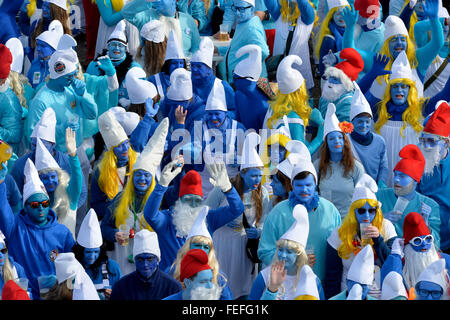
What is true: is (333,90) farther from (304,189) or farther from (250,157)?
(304,189)

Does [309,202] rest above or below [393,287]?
above

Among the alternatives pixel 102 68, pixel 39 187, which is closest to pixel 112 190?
pixel 39 187

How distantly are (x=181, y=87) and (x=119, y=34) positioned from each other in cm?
116

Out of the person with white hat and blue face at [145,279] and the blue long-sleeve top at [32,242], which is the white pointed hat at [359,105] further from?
the blue long-sleeve top at [32,242]

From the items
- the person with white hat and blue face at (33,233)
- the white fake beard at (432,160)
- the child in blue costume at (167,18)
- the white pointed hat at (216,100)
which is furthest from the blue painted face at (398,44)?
the person with white hat and blue face at (33,233)

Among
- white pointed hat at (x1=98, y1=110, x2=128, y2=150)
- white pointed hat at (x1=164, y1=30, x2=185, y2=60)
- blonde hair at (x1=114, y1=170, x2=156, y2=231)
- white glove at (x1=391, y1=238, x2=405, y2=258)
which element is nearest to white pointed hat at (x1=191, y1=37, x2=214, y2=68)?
white pointed hat at (x1=164, y1=30, x2=185, y2=60)

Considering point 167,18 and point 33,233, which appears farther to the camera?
point 167,18

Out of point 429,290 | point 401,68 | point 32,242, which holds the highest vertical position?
point 401,68

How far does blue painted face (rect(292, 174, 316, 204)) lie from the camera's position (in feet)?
32.2

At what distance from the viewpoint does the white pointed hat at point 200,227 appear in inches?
365

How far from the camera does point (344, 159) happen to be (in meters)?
10.7

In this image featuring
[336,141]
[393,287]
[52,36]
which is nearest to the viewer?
[393,287]

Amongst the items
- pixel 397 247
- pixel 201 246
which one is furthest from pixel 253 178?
pixel 397 247

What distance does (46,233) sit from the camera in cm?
984
